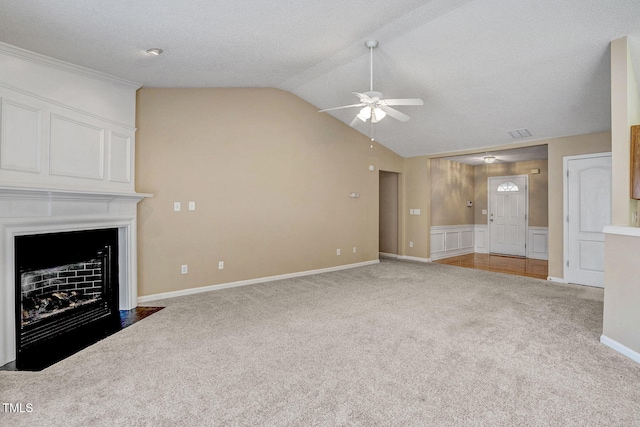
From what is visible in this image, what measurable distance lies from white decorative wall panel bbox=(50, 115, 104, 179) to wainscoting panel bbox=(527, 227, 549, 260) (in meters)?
8.75

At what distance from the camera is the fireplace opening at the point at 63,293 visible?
2.87m

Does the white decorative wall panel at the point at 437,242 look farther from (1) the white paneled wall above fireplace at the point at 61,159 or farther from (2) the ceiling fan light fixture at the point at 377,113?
(1) the white paneled wall above fireplace at the point at 61,159

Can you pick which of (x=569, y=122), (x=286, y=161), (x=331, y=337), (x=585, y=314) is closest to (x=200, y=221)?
(x=286, y=161)

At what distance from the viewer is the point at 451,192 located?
8.39 m

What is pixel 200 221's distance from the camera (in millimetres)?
4766

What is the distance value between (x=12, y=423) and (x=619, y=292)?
4.48 meters

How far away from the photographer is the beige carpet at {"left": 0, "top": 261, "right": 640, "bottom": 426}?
1957mm

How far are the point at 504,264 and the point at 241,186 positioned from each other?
5.76 metres

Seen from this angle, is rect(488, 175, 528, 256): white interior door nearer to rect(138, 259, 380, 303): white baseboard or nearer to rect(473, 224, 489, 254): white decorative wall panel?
rect(473, 224, 489, 254): white decorative wall panel

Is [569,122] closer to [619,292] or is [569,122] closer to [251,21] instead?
[619,292]

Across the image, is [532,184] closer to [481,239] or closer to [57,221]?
[481,239]

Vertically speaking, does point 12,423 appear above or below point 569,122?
below

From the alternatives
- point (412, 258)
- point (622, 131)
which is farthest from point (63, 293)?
point (412, 258)

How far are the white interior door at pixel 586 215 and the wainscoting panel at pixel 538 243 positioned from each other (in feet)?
9.09
